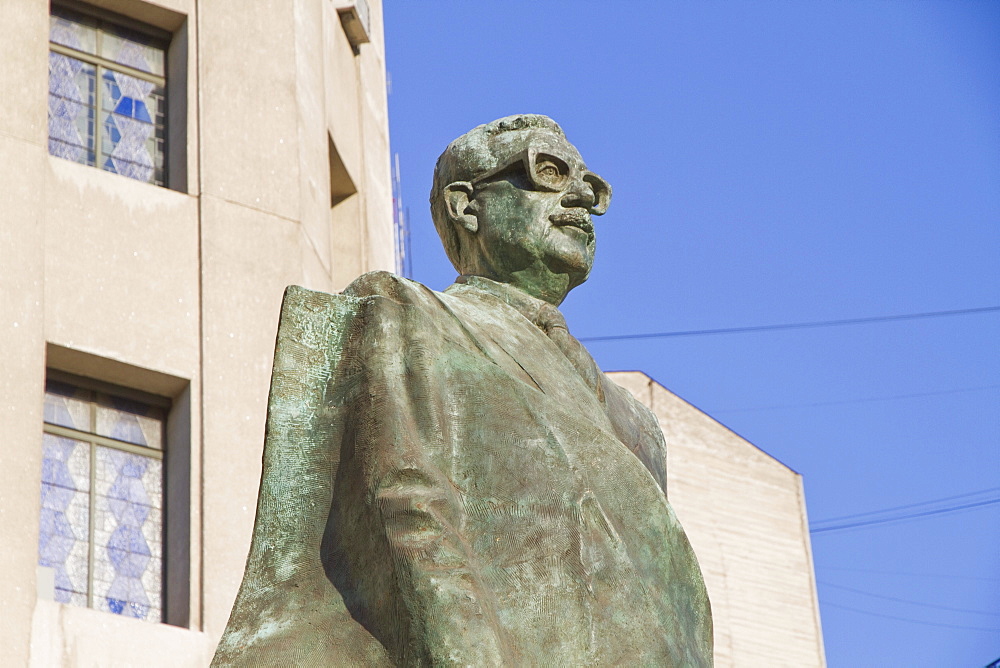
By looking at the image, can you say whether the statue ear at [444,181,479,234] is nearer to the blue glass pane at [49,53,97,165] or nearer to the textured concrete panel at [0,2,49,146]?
the textured concrete panel at [0,2,49,146]

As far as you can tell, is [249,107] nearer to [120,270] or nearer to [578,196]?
[120,270]

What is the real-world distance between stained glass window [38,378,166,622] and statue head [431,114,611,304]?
29.6 ft

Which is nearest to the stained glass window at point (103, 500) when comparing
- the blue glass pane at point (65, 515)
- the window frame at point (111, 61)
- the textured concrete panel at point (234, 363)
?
the blue glass pane at point (65, 515)

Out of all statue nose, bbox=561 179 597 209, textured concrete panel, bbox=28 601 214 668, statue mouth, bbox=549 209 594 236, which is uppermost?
textured concrete panel, bbox=28 601 214 668

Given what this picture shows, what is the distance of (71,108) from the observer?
1675 cm

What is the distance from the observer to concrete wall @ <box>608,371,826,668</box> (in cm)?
3136

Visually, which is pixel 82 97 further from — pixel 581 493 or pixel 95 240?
pixel 581 493

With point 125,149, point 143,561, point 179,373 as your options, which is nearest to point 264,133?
point 125,149

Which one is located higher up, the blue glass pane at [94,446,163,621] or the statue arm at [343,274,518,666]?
the blue glass pane at [94,446,163,621]

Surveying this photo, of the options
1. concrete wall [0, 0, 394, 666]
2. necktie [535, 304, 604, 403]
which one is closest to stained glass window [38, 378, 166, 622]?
concrete wall [0, 0, 394, 666]

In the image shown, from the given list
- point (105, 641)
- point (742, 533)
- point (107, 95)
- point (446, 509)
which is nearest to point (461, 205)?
point (446, 509)

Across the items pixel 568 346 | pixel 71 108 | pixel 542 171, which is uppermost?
pixel 71 108

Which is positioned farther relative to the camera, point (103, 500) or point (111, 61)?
point (111, 61)

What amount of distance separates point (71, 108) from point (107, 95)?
0.46 metres
